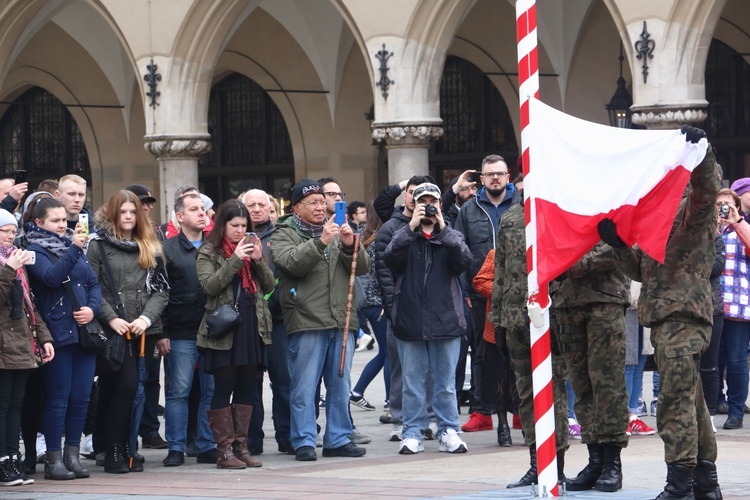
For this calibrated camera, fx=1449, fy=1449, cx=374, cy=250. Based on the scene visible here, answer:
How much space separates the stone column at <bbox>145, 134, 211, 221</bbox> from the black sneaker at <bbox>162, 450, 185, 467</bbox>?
10.0 m

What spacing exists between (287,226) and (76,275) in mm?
1391

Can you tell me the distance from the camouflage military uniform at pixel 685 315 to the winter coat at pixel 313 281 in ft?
8.80

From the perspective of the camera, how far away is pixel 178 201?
8977 millimetres

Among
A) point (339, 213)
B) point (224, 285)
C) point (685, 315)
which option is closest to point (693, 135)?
point (685, 315)

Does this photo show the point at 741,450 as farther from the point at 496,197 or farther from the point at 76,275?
the point at 76,275

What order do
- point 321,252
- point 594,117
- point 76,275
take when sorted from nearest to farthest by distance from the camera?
1. point 76,275
2. point 321,252
3. point 594,117

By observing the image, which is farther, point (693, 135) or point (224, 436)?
point (224, 436)

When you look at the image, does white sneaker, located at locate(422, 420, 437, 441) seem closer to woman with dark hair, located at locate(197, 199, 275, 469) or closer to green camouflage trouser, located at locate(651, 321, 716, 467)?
woman with dark hair, located at locate(197, 199, 275, 469)

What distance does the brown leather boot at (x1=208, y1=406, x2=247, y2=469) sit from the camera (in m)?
8.31

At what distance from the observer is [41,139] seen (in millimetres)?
25219

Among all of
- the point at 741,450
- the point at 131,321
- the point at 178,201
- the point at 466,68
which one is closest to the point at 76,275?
the point at 131,321

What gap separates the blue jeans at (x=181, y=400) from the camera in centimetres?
866

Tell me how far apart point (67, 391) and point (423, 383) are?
7.09 ft

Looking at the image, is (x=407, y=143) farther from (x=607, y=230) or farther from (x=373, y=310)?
(x=607, y=230)
